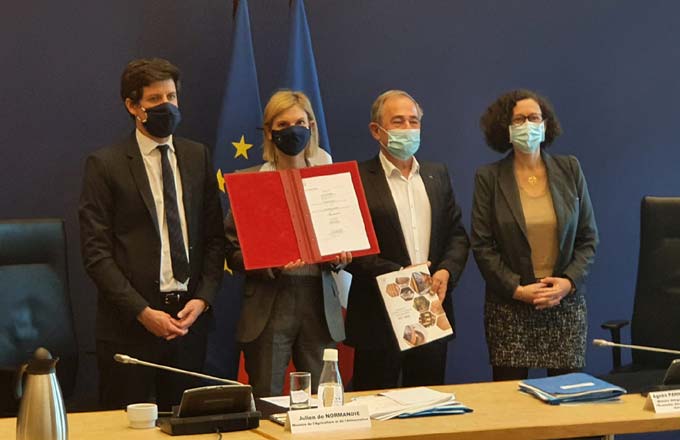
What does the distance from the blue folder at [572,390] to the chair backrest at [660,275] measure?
140cm

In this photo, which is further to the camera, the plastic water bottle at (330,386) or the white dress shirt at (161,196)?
the white dress shirt at (161,196)

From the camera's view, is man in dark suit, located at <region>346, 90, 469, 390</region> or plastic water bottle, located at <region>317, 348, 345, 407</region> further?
man in dark suit, located at <region>346, 90, 469, 390</region>

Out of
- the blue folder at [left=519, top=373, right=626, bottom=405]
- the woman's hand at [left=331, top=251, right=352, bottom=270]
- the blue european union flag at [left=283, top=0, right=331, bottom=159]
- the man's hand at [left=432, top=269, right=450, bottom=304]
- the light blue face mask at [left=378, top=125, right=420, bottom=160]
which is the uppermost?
the blue european union flag at [left=283, top=0, right=331, bottom=159]

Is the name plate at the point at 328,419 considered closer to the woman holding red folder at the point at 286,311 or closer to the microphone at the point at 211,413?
the microphone at the point at 211,413

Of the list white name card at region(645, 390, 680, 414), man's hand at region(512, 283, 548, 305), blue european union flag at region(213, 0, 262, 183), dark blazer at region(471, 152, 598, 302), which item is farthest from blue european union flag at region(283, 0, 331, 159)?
white name card at region(645, 390, 680, 414)

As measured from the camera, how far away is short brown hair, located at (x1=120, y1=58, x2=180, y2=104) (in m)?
3.83

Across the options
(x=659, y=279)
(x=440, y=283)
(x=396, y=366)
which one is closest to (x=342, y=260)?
(x=440, y=283)

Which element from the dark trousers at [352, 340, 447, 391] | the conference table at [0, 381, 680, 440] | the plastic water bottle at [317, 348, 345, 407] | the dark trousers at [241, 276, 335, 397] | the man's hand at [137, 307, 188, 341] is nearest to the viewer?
the conference table at [0, 381, 680, 440]

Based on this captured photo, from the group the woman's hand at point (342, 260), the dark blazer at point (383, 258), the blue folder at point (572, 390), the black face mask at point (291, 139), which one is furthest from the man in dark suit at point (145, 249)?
the blue folder at point (572, 390)

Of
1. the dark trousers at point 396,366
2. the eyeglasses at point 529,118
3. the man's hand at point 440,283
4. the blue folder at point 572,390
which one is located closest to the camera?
the blue folder at point 572,390

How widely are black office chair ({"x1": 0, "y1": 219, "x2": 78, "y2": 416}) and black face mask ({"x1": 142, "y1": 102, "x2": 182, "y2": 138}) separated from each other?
2.09 ft

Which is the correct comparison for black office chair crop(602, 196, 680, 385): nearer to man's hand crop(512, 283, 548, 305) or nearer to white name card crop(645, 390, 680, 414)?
man's hand crop(512, 283, 548, 305)

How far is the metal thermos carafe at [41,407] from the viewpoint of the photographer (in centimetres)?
234

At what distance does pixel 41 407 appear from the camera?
235 cm
